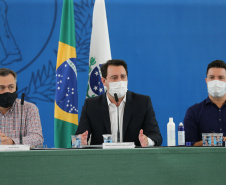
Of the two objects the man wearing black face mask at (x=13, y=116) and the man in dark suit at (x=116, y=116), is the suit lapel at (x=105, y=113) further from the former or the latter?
the man wearing black face mask at (x=13, y=116)

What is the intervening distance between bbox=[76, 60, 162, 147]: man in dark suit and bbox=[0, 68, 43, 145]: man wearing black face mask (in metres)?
0.37

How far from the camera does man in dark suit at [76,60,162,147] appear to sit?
2650mm

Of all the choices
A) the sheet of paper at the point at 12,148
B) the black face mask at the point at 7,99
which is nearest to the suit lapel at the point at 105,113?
the black face mask at the point at 7,99

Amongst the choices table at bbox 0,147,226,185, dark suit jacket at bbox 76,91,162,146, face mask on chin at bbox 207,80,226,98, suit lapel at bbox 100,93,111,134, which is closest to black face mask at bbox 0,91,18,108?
dark suit jacket at bbox 76,91,162,146

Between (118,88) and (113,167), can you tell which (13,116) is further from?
(113,167)

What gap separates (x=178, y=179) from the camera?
1.49 meters

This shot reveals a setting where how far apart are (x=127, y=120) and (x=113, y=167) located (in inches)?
46.7

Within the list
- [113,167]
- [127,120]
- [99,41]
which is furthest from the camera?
[99,41]

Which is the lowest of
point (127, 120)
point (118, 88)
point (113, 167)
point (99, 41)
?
point (113, 167)

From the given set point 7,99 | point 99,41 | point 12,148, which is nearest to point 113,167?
point 12,148

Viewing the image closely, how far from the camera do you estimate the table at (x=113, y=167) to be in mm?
1451

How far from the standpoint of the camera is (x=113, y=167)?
1480 mm

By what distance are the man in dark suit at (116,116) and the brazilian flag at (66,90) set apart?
71 cm

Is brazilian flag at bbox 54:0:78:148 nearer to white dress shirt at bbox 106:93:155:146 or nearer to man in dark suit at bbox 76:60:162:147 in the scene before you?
man in dark suit at bbox 76:60:162:147
